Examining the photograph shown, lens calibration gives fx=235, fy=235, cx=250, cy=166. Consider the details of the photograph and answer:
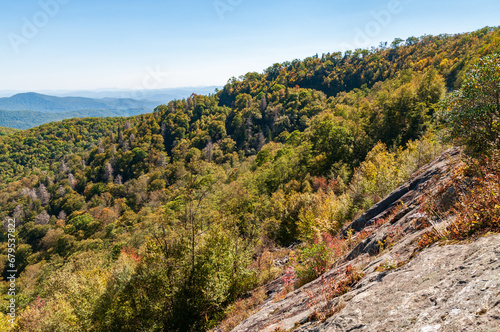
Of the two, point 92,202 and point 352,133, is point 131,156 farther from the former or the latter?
point 352,133

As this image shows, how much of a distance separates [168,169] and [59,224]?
50.8m

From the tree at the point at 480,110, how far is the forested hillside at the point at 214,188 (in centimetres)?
800

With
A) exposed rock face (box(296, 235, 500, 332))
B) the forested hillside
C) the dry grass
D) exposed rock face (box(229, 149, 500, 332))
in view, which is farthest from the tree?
the forested hillside

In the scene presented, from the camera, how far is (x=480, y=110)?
8609 millimetres

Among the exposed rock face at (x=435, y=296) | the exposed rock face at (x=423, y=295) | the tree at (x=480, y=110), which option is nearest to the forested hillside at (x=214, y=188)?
the exposed rock face at (x=423, y=295)

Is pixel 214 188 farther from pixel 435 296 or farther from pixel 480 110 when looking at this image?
pixel 435 296

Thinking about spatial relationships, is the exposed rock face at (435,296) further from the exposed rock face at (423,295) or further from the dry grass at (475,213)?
the dry grass at (475,213)

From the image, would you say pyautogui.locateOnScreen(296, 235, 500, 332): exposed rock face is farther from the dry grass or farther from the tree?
the tree

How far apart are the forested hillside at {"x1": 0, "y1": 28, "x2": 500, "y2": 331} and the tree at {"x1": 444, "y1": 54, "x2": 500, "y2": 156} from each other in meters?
8.00

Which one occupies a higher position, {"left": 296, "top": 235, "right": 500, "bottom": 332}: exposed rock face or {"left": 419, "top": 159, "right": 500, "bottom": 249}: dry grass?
{"left": 419, "top": 159, "right": 500, "bottom": 249}: dry grass

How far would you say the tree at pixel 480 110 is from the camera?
830 centimetres

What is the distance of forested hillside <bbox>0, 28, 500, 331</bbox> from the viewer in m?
17.6

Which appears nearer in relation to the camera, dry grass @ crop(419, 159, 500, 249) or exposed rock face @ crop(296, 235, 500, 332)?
exposed rock face @ crop(296, 235, 500, 332)

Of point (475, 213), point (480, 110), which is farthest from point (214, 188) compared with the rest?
point (475, 213)
